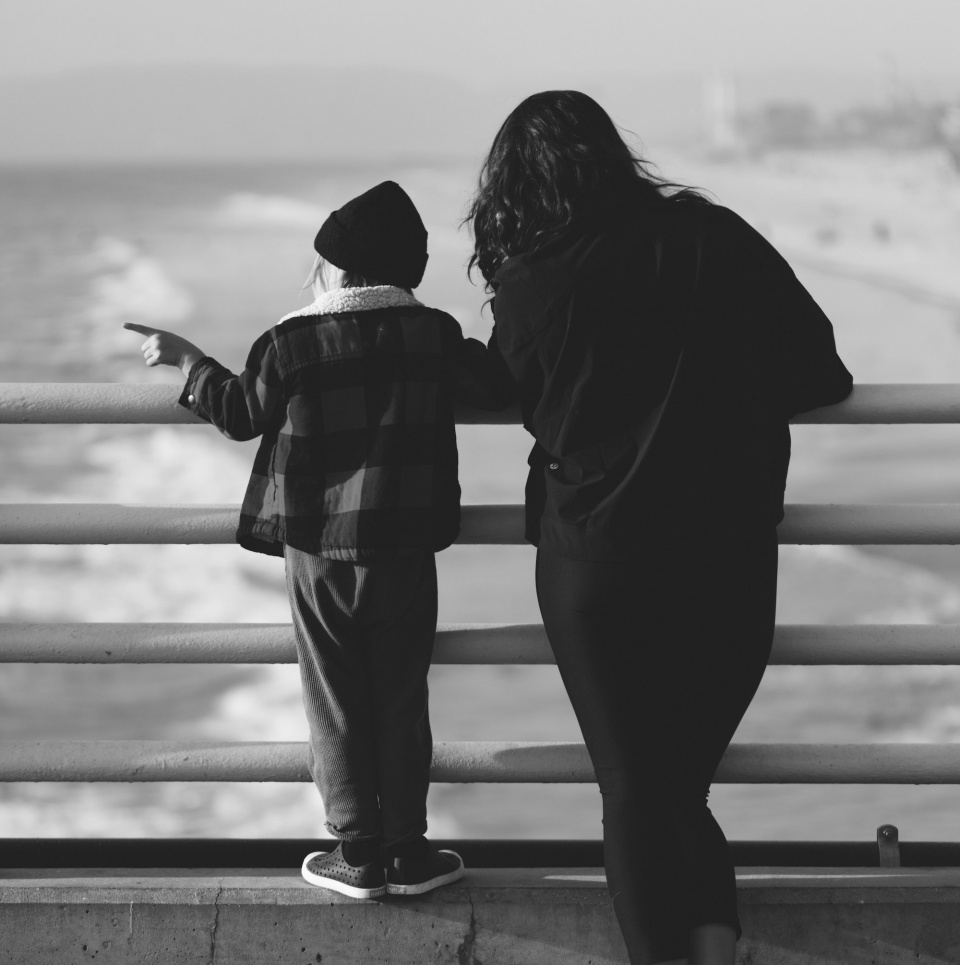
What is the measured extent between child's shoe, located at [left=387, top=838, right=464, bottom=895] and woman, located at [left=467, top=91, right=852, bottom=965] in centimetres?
37

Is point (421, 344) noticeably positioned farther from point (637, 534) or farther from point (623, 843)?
point (623, 843)

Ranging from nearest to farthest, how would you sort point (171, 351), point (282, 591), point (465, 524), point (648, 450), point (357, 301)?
point (648, 450) → point (357, 301) → point (171, 351) → point (465, 524) → point (282, 591)

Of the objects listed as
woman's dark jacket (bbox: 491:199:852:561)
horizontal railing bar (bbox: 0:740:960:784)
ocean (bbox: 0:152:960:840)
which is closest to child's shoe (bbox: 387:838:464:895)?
horizontal railing bar (bbox: 0:740:960:784)

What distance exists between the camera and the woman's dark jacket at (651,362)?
2.02 meters

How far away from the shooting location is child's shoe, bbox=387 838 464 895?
237 centimetres

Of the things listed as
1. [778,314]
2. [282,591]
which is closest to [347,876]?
[778,314]

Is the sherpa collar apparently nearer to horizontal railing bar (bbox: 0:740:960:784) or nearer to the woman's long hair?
the woman's long hair

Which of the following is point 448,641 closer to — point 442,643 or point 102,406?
point 442,643

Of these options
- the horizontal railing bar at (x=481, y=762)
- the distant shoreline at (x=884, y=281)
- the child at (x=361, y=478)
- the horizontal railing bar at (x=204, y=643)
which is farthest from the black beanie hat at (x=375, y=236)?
the distant shoreline at (x=884, y=281)

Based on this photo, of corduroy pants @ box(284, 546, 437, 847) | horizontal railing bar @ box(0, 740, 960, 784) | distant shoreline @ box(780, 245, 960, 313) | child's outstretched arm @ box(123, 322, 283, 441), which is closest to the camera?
child's outstretched arm @ box(123, 322, 283, 441)

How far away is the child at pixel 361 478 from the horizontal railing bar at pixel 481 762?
0.12 meters

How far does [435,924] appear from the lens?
2381mm

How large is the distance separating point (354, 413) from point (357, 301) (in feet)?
0.60

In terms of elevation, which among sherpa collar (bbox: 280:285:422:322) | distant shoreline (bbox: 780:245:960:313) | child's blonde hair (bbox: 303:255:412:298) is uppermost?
child's blonde hair (bbox: 303:255:412:298)
